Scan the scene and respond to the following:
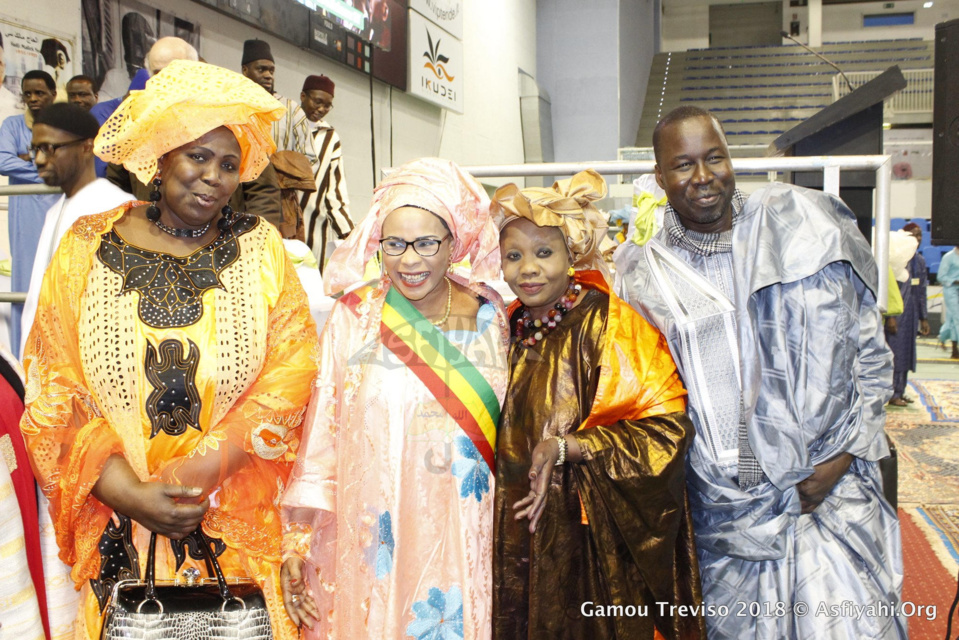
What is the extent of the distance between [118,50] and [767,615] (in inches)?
166

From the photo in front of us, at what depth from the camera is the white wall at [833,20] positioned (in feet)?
72.9

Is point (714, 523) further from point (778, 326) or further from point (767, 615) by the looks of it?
point (778, 326)

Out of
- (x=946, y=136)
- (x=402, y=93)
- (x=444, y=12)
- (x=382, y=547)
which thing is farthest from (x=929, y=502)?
(x=444, y=12)

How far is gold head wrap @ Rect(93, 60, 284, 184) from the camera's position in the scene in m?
1.69

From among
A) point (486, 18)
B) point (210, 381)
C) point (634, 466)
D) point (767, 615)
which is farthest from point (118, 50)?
point (486, 18)

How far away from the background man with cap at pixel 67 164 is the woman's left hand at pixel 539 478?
1.60m

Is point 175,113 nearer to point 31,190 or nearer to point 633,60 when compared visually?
point 31,190

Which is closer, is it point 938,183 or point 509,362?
point 509,362

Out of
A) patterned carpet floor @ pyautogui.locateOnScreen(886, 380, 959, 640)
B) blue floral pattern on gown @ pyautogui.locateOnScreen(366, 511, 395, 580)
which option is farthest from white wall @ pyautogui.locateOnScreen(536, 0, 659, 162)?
blue floral pattern on gown @ pyautogui.locateOnScreen(366, 511, 395, 580)

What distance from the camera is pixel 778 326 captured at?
6.15 feet

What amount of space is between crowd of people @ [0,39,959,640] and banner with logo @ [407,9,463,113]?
249 inches

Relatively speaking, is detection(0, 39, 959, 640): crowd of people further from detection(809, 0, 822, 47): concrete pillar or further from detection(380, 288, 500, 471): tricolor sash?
detection(809, 0, 822, 47): concrete pillar

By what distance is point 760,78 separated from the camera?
2080 centimetres

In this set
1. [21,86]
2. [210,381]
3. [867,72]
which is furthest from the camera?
[867,72]
